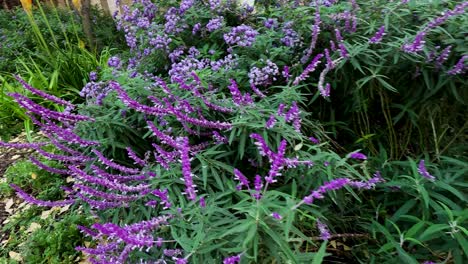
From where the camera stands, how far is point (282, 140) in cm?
183

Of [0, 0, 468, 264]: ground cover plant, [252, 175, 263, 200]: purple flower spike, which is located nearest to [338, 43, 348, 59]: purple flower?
[0, 0, 468, 264]: ground cover plant

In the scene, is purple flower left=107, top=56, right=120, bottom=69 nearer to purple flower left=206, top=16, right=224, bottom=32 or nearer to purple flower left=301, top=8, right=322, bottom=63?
purple flower left=206, top=16, right=224, bottom=32

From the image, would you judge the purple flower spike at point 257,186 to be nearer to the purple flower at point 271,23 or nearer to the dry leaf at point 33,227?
the purple flower at point 271,23

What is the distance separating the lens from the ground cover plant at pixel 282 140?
158 cm

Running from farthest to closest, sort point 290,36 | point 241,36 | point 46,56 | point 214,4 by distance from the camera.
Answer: point 46,56
point 214,4
point 241,36
point 290,36

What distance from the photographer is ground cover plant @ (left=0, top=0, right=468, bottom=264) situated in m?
1.58

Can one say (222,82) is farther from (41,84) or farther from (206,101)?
(41,84)

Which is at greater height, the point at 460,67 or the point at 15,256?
the point at 460,67

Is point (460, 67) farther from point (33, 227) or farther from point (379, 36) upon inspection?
point (33, 227)

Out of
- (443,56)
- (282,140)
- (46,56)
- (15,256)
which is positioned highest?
(443,56)

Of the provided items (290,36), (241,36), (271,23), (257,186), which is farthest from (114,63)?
(257,186)

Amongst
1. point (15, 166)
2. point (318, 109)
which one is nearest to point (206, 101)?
point (318, 109)

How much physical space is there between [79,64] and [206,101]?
3569 mm

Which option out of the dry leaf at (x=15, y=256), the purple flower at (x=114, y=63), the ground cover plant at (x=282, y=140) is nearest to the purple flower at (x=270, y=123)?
the ground cover plant at (x=282, y=140)
